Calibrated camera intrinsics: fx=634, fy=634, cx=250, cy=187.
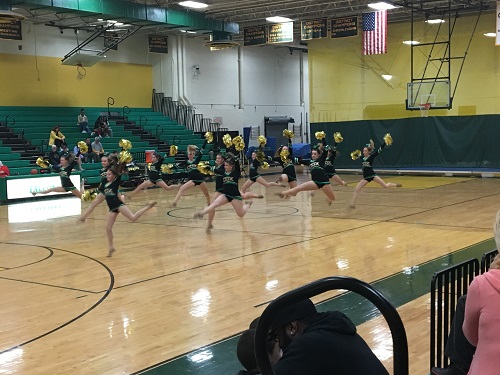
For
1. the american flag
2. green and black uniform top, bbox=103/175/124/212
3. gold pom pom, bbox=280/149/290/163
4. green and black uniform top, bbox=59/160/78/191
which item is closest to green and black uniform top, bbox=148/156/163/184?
green and black uniform top, bbox=59/160/78/191

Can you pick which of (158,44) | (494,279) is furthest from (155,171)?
(494,279)

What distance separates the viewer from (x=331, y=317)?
7.87 feet

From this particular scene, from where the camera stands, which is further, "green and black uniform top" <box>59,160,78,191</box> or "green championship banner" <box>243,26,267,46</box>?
"green championship banner" <box>243,26,267,46</box>

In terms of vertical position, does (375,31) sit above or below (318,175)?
above

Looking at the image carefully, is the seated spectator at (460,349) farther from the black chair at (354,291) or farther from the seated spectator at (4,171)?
the seated spectator at (4,171)

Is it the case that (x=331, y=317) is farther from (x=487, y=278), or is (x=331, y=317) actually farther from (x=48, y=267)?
(x=48, y=267)

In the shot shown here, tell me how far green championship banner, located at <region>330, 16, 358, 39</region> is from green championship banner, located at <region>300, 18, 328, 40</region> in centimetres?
35

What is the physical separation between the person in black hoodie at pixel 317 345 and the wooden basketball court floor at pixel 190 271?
286 cm

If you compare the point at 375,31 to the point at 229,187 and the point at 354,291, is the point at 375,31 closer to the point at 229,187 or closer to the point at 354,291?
the point at 229,187

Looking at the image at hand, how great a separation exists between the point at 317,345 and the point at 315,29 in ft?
73.6

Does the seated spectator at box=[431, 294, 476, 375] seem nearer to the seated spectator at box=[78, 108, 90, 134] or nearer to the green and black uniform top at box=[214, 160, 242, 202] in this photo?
the green and black uniform top at box=[214, 160, 242, 202]

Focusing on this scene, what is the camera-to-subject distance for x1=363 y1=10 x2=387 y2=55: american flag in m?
23.6

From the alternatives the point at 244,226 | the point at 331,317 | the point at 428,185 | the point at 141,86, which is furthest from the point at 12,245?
the point at 141,86

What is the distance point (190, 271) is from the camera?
29.5 feet
